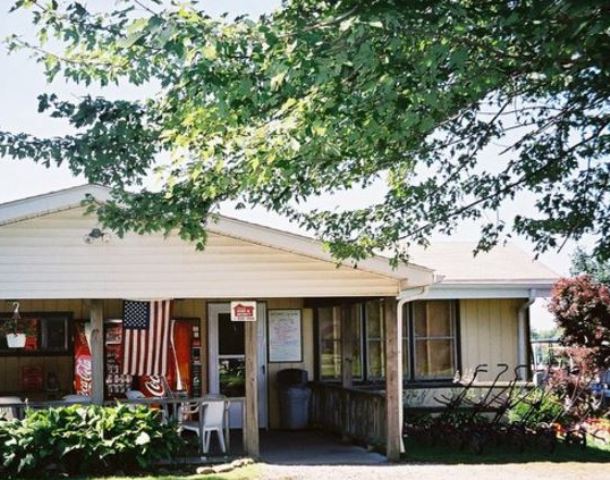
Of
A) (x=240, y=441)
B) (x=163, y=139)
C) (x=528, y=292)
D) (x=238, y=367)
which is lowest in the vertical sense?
(x=240, y=441)

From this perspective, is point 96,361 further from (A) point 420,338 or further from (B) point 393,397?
(A) point 420,338

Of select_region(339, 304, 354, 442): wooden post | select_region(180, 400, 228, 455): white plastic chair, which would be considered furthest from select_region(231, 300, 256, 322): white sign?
Answer: select_region(339, 304, 354, 442): wooden post

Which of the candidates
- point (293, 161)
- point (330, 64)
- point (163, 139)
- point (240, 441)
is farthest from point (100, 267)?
point (330, 64)

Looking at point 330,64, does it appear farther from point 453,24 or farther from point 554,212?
point 554,212

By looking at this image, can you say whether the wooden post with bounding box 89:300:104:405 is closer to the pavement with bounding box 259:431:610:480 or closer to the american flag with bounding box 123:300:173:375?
the american flag with bounding box 123:300:173:375

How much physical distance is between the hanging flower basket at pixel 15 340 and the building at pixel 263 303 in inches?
24.7

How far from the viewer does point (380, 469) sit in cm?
1230

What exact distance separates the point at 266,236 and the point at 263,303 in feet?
15.9

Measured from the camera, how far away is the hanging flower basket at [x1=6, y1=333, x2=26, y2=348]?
604 inches

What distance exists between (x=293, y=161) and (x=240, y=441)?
9.27 metres

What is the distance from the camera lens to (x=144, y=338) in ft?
43.4

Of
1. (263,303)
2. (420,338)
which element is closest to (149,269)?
(263,303)

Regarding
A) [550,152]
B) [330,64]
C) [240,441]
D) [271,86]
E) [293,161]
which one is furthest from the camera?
[240,441]

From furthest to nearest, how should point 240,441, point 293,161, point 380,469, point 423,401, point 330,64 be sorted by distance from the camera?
point 423,401 < point 240,441 < point 380,469 < point 293,161 < point 330,64
